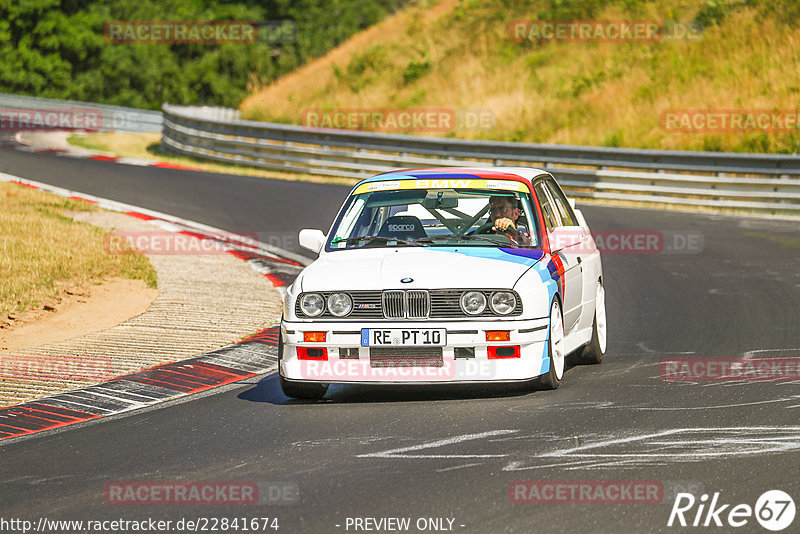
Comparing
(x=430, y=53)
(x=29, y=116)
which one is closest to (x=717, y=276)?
(x=430, y=53)

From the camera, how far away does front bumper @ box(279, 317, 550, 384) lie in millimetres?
7832

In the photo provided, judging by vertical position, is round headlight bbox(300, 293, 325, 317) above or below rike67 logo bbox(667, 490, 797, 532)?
above

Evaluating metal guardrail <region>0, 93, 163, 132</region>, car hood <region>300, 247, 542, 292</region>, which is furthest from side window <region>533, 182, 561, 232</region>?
metal guardrail <region>0, 93, 163, 132</region>

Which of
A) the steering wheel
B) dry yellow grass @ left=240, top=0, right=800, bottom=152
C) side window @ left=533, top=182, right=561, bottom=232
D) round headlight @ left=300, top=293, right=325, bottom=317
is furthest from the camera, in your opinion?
dry yellow grass @ left=240, top=0, right=800, bottom=152

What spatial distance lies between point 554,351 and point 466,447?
5.49ft

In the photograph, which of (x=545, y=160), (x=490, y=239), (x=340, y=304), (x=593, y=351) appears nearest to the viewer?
(x=340, y=304)

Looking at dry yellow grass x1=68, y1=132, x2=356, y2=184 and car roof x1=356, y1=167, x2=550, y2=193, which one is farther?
dry yellow grass x1=68, y1=132, x2=356, y2=184

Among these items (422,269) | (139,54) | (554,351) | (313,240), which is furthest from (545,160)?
(139,54)

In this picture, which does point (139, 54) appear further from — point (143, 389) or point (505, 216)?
point (505, 216)

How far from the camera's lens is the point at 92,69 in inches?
2297

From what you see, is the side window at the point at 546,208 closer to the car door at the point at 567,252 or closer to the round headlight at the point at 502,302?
the car door at the point at 567,252

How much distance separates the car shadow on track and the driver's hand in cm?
117

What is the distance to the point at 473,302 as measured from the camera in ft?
26.0

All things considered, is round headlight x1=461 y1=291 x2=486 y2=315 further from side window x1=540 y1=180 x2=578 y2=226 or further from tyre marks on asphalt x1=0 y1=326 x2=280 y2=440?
tyre marks on asphalt x1=0 y1=326 x2=280 y2=440
